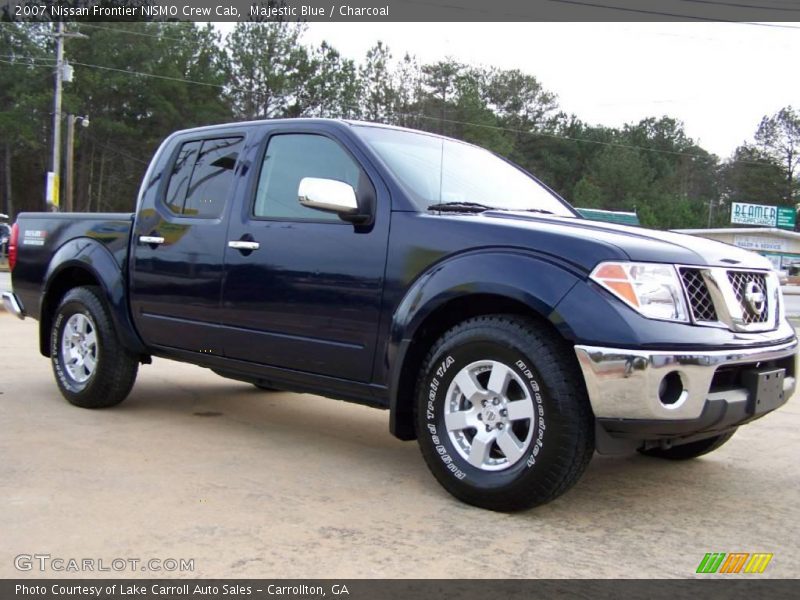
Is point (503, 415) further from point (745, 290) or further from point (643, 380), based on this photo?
point (745, 290)

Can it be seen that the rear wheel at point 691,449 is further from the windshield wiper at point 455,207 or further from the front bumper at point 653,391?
the windshield wiper at point 455,207

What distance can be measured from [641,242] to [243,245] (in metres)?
2.18

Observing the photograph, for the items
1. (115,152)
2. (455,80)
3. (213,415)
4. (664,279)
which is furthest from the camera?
(115,152)

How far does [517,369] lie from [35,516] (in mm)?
2092

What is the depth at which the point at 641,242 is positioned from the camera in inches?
140

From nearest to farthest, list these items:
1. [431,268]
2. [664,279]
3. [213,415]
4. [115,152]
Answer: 1. [664,279]
2. [431,268]
3. [213,415]
4. [115,152]

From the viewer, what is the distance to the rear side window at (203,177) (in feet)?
16.5

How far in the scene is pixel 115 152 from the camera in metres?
51.3

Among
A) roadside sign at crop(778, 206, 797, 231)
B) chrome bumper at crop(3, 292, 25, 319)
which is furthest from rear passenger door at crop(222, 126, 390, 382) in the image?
roadside sign at crop(778, 206, 797, 231)

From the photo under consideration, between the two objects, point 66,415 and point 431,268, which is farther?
point 66,415

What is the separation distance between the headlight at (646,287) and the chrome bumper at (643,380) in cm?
18

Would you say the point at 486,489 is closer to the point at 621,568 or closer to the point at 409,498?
the point at 409,498

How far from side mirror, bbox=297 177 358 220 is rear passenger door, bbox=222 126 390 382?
126mm

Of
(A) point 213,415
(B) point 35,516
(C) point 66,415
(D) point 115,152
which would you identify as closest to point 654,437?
(B) point 35,516
